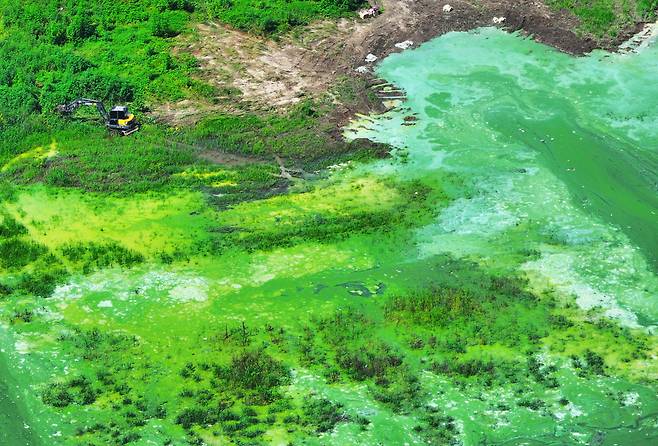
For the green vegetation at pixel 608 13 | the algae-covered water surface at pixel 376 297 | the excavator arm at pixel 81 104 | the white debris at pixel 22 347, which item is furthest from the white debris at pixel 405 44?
the white debris at pixel 22 347

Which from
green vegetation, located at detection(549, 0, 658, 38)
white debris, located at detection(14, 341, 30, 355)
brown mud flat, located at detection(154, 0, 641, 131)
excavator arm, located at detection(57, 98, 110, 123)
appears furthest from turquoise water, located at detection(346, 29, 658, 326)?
white debris, located at detection(14, 341, 30, 355)

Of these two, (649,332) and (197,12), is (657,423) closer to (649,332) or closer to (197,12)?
(649,332)

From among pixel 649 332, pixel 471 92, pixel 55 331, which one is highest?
pixel 471 92

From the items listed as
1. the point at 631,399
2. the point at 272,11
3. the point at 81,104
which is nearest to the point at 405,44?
the point at 272,11

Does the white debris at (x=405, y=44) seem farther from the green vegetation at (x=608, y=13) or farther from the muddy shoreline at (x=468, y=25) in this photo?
the green vegetation at (x=608, y=13)

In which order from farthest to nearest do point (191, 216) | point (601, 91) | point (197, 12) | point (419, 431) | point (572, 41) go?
point (197, 12) < point (572, 41) < point (601, 91) < point (191, 216) < point (419, 431)

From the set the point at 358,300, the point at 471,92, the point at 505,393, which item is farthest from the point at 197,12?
the point at 505,393
